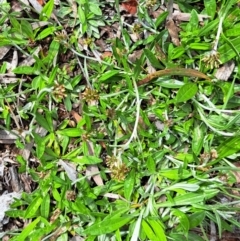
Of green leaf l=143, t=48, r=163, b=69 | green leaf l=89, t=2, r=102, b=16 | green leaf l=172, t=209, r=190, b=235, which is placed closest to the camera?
green leaf l=172, t=209, r=190, b=235

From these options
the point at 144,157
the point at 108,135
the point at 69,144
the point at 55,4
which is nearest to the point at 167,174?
the point at 144,157

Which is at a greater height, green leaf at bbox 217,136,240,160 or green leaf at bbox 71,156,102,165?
green leaf at bbox 71,156,102,165

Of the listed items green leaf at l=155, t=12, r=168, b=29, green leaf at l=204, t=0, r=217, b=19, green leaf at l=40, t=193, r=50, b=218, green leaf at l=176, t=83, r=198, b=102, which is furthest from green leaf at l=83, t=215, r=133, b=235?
green leaf at l=204, t=0, r=217, b=19

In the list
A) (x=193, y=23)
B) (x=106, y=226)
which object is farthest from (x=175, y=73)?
(x=106, y=226)

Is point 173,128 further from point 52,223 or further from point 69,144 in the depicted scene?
point 52,223

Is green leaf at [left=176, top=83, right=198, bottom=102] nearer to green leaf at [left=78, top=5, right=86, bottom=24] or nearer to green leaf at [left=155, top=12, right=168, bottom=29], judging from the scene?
green leaf at [left=155, top=12, right=168, bottom=29]
